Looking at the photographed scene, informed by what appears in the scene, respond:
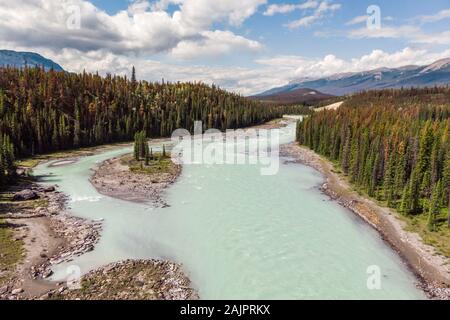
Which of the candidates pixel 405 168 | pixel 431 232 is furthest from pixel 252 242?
pixel 405 168

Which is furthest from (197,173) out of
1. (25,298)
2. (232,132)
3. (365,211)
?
(232,132)

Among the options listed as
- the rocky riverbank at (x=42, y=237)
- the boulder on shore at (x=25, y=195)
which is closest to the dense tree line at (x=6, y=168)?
the rocky riverbank at (x=42, y=237)

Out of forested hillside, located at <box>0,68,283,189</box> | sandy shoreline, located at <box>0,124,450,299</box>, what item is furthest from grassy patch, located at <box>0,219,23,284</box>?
forested hillside, located at <box>0,68,283,189</box>

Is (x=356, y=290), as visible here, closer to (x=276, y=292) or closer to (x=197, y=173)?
(x=276, y=292)

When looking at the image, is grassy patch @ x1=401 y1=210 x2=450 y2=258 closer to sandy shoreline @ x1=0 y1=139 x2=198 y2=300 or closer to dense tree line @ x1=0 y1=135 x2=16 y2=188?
sandy shoreline @ x1=0 y1=139 x2=198 y2=300

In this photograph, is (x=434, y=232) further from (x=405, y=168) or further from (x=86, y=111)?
(x=86, y=111)

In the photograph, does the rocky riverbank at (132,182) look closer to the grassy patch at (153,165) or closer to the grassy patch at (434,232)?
the grassy patch at (153,165)
